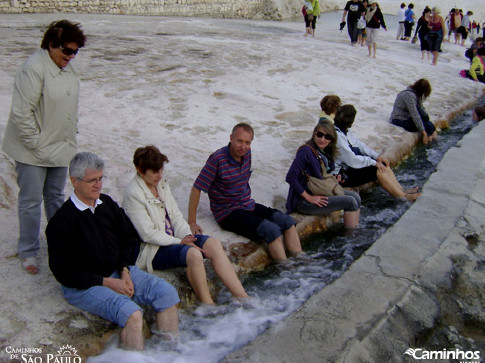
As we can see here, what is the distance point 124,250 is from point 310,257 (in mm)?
1807

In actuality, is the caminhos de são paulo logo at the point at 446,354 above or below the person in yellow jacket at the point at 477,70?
below

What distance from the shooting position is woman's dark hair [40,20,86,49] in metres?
3.14

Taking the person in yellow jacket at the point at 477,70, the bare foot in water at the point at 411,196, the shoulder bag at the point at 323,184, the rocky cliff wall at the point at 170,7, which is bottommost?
the bare foot in water at the point at 411,196

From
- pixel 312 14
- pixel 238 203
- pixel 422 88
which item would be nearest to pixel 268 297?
pixel 238 203

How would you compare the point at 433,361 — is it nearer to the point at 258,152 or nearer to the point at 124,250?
the point at 124,250

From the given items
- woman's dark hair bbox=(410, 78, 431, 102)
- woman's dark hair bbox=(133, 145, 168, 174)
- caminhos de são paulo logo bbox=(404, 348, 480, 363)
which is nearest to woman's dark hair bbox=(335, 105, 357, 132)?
woman's dark hair bbox=(410, 78, 431, 102)

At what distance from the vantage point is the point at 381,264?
3842mm

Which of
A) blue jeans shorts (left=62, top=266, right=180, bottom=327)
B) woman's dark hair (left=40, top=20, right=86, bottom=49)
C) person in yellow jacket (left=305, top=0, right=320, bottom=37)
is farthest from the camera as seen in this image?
person in yellow jacket (left=305, top=0, right=320, bottom=37)

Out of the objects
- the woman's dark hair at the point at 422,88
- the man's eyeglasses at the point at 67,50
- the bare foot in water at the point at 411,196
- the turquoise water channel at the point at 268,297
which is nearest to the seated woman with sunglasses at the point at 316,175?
the turquoise water channel at the point at 268,297

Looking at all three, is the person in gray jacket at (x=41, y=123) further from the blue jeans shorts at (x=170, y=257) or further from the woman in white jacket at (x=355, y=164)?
the woman in white jacket at (x=355, y=164)

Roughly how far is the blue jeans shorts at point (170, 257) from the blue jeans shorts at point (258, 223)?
808 mm

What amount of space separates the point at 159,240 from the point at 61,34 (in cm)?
149

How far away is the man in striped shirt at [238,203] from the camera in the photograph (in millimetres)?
4113

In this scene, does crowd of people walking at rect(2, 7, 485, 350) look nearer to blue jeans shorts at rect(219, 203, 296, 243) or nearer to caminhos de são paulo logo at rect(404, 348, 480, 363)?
blue jeans shorts at rect(219, 203, 296, 243)
